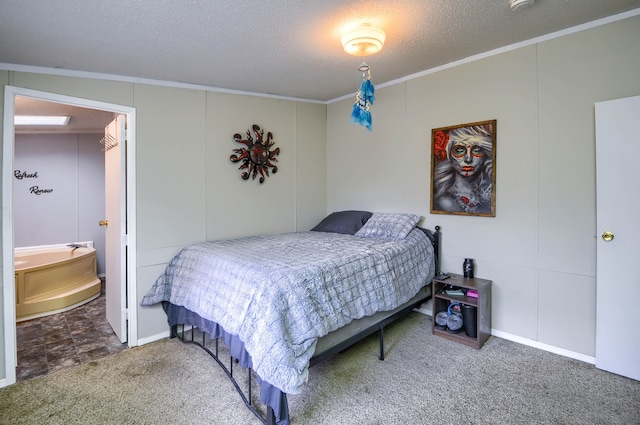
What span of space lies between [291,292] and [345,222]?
1999 mm

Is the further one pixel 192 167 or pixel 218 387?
pixel 192 167

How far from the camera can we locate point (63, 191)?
484 centimetres

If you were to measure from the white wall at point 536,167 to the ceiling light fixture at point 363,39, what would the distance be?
1.32 m

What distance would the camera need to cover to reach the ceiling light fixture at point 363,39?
217 centimetres

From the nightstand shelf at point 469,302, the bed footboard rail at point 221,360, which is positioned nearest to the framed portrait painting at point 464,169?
the nightstand shelf at point 469,302

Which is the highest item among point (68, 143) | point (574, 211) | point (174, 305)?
point (68, 143)

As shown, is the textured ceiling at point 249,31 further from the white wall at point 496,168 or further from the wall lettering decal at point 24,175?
the wall lettering decal at point 24,175

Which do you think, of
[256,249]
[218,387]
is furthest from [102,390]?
[256,249]

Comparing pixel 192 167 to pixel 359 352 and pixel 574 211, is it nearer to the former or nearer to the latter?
pixel 359 352

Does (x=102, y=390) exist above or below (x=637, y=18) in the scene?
below

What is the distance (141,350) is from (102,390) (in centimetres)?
Result: 59

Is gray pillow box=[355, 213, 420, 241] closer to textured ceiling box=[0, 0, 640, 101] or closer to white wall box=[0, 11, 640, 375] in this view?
white wall box=[0, 11, 640, 375]

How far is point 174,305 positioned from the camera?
9.42 ft

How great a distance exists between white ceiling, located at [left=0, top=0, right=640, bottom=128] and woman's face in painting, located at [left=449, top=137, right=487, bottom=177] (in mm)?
808
